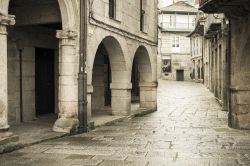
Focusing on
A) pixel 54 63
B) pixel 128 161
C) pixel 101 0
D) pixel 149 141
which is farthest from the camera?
pixel 54 63

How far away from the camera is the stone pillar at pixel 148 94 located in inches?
691

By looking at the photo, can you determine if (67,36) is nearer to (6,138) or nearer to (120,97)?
(6,138)

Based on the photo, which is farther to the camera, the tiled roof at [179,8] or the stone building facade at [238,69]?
the tiled roof at [179,8]

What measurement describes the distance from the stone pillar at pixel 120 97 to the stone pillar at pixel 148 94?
10.8ft

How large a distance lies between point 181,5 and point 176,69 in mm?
8510

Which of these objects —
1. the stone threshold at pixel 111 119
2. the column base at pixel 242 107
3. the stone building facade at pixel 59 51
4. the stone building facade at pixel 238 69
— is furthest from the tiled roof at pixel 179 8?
the column base at pixel 242 107

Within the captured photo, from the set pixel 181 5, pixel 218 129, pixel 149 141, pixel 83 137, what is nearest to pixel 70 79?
pixel 83 137

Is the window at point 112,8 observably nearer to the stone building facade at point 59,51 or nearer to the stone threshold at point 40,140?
the stone building facade at point 59,51

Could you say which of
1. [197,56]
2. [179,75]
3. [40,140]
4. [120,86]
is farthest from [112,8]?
[179,75]

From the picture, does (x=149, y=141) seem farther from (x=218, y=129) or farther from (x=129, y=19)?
(x=129, y=19)

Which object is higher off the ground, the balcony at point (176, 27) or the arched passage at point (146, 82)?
the balcony at point (176, 27)

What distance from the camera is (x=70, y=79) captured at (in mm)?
9938

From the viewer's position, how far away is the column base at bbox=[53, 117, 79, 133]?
31.7 ft

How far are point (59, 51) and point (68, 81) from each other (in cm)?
79
